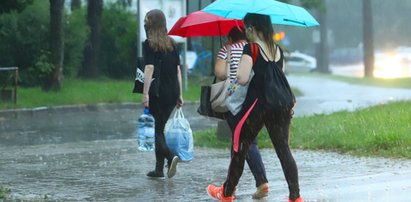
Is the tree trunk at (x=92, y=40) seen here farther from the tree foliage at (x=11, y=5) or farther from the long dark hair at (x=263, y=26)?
the long dark hair at (x=263, y=26)

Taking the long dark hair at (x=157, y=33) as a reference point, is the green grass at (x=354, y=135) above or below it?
below

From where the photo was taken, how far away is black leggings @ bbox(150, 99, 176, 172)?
905 cm

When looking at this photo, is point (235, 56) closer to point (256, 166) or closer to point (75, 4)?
point (256, 166)

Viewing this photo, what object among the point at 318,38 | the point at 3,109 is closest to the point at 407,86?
the point at 3,109

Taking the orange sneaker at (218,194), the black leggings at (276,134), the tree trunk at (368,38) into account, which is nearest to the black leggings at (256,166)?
the orange sneaker at (218,194)

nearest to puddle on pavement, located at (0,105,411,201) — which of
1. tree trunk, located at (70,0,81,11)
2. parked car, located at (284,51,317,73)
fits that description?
tree trunk, located at (70,0,81,11)

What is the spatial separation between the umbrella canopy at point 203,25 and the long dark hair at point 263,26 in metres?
1.16

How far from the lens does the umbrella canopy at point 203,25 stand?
8768 mm

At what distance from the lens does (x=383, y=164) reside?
998 centimetres

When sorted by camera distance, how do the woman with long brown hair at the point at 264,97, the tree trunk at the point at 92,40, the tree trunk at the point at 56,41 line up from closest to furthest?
the woman with long brown hair at the point at 264,97 < the tree trunk at the point at 56,41 < the tree trunk at the point at 92,40

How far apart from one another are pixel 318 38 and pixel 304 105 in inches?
1371

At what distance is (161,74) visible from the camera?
9.05m

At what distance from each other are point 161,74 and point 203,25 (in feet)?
2.12

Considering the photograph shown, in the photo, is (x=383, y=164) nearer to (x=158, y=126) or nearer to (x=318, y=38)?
(x=158, y=126)
